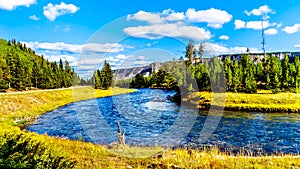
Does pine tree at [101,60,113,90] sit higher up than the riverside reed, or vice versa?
pine tree at [101,60,113,90]

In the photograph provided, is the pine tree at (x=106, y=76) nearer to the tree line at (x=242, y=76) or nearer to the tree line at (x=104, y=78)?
the tree line at (x=104, y=78)

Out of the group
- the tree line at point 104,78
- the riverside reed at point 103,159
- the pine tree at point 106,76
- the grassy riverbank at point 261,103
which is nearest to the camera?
the riverside reed at point 103,159

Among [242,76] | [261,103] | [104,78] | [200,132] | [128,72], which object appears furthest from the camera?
[104,78]

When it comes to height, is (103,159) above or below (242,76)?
below

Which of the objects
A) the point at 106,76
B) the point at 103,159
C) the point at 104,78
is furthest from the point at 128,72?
the point at 104,78

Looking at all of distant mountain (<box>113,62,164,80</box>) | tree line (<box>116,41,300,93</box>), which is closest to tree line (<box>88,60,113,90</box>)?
distant mountain (<box>113,62,164,80</box>)

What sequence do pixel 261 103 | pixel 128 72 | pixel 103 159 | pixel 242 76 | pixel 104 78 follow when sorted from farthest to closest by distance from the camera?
1. pixel 104 78
2. pixel 242 76
3. pixel 128 72
4. pixel 261 103
5. pixel 103 159

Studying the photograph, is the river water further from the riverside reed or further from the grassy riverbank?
the grassy riverbank

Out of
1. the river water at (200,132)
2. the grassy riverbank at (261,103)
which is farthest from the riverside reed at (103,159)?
the grassy riverbank at (261,103)

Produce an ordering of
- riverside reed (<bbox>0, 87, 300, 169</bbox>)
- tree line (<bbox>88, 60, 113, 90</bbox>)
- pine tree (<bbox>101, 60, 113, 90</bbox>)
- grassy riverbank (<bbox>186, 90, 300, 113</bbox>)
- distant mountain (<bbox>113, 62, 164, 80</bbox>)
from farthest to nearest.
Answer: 1. pine tree (<bbox>101, 60, 113, 90</bbox>)
2. tree line (<bbox>88, 60, 113, 90</bbox>)
3. distant mountain (<bbox>113, 62, 164, 80</bbox>)
4. grassy riverbank (<bbox>186, 90, 300, 113</bbox>)
5. riverside reed (<bbox>0, 87, 300, 169</bbox>)

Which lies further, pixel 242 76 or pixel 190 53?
A: pixel 190 53

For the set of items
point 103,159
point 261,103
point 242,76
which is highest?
point 242,76

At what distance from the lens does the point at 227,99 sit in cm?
5975

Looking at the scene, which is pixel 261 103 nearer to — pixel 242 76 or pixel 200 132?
pixel 242 76
